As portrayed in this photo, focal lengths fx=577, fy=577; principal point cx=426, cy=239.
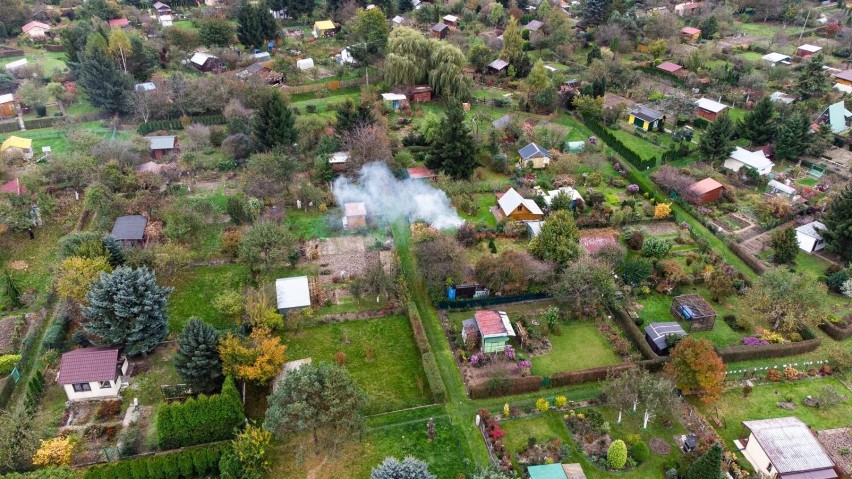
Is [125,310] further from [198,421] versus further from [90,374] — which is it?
[198,421]

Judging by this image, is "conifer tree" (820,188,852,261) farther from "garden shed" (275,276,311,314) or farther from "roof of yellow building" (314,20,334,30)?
"roof of yellow building" (314,20,334,30)

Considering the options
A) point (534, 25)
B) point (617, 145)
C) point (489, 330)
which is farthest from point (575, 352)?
point (534, 25)

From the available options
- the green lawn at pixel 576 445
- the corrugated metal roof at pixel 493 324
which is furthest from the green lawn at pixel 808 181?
the corrugated metal roof at pixel 493 324

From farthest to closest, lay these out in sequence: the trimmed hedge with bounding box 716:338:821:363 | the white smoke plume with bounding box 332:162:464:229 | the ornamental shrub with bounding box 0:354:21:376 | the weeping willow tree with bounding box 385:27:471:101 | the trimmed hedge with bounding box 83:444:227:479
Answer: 1. the weeping willow tree with bounding box 385:27:471:101
2. the white smoke plume with bounding box 332:162:464:229
3. the trimmed hedge with bounding box 716:338:821:363
4. the ornamental shrub with bounding box 0:354:21:376
5. the trimmed hedge with bounding box 83:444:227:479

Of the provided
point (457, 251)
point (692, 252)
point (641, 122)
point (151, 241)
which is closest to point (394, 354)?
point (457, 251)

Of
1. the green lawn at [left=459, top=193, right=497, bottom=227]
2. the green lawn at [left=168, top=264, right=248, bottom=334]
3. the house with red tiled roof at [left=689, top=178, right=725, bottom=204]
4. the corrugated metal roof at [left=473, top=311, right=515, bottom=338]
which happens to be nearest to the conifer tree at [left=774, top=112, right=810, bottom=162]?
the house with red tiled roof at [left=689, top=178, right=725, bottom=204]

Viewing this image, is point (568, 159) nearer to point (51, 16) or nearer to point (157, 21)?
point (157, 21)

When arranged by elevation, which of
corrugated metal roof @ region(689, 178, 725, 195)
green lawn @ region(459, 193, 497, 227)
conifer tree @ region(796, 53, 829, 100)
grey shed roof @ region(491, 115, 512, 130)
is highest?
conifer tree @ region(796, 53, 829, 100)
